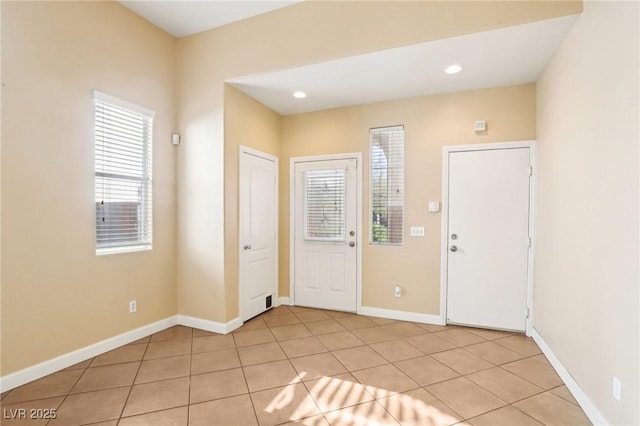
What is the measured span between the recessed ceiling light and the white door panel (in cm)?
238

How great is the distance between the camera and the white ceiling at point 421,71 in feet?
8.28

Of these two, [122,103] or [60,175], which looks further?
[122,103]

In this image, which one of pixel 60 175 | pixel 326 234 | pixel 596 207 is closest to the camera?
pixel 596 207

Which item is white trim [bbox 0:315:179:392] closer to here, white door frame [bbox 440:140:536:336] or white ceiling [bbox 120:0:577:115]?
white ceiling [bbox 120:0:577:115]

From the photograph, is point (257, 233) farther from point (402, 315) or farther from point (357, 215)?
point (402, 315)

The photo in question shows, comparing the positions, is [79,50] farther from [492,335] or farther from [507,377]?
[492,335]

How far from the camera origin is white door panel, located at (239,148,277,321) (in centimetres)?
371

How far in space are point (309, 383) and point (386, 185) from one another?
8.12 ft

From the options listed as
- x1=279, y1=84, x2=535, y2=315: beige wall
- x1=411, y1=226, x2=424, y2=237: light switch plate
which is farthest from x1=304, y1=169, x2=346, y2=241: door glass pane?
x1=411, y1=226, x2=424, y2=237: light switch plate

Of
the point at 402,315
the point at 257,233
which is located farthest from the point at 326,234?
the point at 402,315

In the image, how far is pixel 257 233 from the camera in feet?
13.0

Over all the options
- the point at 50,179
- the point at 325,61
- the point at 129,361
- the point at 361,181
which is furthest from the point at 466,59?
the point at 129,361

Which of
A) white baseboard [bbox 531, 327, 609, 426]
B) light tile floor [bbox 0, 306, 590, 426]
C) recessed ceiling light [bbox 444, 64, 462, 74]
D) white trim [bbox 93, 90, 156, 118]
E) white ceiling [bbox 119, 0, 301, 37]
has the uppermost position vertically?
white ceiling [bbox 119, 0, 301, 37]

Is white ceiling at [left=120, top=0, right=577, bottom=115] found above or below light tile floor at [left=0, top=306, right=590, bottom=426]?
above
